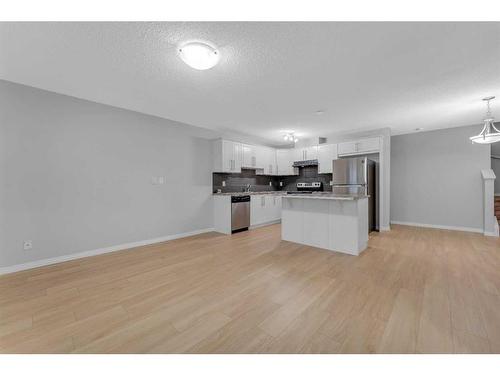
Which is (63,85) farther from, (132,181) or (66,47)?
(132,181)

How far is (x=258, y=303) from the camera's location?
1.91 metres

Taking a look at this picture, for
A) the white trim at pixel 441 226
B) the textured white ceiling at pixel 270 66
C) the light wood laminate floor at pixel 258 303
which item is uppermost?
the textured white ceiling at pixel 270 66

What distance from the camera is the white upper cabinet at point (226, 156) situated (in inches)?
196

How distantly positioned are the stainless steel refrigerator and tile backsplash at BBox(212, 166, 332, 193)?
97 centimetres

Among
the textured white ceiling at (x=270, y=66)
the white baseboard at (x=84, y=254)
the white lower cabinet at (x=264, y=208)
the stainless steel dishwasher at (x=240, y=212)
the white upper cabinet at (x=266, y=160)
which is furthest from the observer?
the white upper cabinet at (x=266, y=160)

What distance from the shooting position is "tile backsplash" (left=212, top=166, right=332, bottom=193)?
5.48 meters

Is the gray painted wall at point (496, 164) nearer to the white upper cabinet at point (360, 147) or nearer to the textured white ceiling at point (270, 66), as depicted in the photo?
the textured white ceiling at point (270, 66)

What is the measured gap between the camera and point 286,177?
23.2 ft

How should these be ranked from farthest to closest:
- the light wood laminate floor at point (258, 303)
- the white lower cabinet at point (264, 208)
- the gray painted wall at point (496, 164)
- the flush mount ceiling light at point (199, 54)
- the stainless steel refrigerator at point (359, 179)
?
the white lower cabinet at point (264, 208)
the gray painted wall at point (496, 164)
the stainless steel refrigerator at point (359, 179)
the flush mount ceiling light at point (199, 54)
the light wood laminate floor at point (258, 303)

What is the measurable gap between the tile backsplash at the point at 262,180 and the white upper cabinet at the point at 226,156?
378mm

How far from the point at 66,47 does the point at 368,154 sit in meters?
5.97

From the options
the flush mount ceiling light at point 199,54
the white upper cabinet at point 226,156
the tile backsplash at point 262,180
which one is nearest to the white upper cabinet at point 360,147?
the tile backsplash at point 262,180

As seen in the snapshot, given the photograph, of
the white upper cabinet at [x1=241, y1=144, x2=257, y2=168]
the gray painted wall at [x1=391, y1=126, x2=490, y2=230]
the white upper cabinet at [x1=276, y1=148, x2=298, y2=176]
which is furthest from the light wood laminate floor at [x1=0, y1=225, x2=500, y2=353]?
the white upper cabinet at [x1=276, y1=148, x2=298, y2=176]
